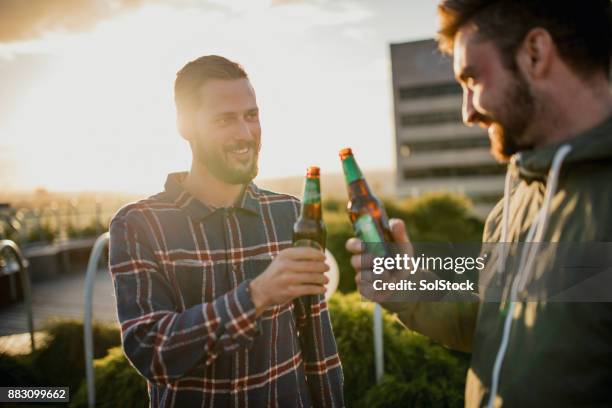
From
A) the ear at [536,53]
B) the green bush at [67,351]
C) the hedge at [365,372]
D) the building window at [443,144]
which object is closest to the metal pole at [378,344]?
the hedge at [365,372]

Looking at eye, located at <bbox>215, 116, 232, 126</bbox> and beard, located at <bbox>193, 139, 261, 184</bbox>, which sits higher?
eye, located at <bbox>215, 116, 232, 126</bbox>

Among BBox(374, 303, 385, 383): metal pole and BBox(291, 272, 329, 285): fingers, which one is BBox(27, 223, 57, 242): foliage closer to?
BBox(374, 303, 385, 383): metal pole

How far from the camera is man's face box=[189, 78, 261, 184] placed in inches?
73.1

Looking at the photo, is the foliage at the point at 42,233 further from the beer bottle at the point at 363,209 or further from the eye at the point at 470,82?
the eye at the point at 470,82

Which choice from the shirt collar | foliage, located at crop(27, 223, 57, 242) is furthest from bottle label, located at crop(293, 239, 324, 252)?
foliage, located at crop(27, 223, 57, 242)

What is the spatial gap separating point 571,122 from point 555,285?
45cm

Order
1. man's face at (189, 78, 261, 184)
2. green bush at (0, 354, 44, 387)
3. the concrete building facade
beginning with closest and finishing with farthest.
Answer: man's face at (189, 78, 261, 184)
green bush at (0, 354, 44, 387)
the concrete building facade

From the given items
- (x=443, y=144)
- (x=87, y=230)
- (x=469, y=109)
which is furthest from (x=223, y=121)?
(x=443, y=144)

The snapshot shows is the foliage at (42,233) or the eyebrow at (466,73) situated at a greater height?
the eyebrow at (466,73)

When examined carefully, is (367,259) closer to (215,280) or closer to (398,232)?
(398,232)

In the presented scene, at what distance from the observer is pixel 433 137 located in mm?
54156

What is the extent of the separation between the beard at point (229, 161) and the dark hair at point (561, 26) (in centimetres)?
98

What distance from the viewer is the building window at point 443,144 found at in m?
54.0

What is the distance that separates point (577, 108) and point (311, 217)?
0.88 m
